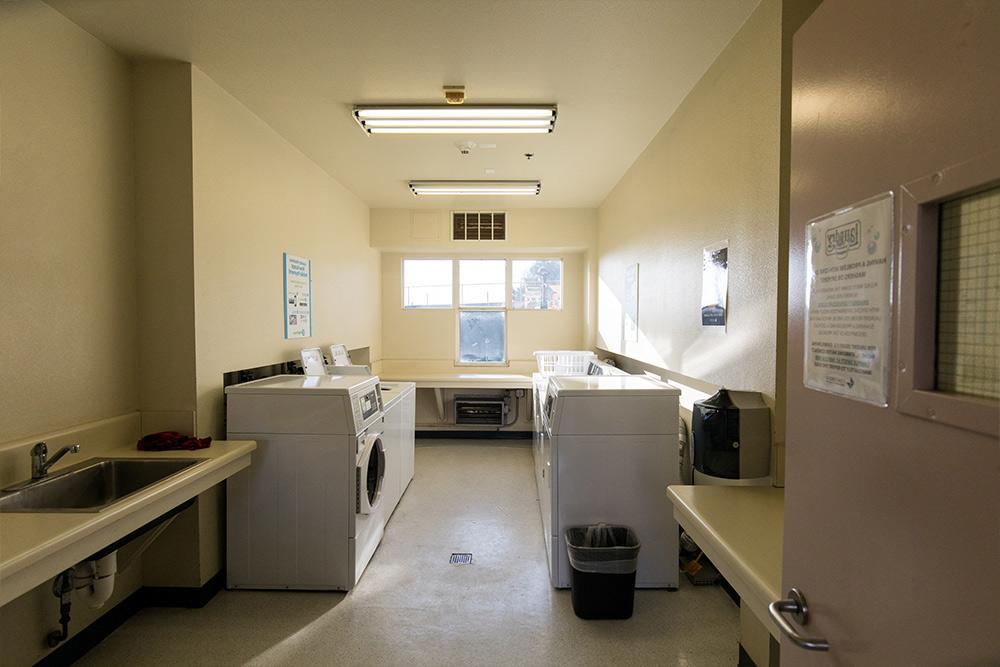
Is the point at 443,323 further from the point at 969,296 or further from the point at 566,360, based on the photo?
the point at 969,296

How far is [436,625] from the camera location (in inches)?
Answer: 89.0

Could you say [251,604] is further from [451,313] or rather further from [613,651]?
[451,313]

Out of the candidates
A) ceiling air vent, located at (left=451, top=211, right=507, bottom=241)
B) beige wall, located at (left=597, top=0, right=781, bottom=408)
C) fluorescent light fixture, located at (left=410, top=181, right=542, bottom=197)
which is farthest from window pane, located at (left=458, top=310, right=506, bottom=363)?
beige wall, located at (left=597, top=0, right=781, bottom=408)

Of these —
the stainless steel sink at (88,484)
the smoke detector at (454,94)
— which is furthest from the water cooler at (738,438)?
the stainless steel sink at (88,484)

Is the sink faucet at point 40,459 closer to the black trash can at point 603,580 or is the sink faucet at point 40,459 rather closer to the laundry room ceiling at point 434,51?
the laundry room ceiling at point 434,51

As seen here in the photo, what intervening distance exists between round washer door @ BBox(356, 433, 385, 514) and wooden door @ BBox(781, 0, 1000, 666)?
7.14 ft

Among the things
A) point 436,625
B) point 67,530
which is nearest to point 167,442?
point 67,530

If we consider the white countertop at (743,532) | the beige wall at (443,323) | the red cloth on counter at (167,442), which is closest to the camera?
the white countertop at (743,532)

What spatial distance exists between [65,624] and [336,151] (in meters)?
3.15

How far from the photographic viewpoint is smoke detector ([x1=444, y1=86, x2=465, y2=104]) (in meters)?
2.57

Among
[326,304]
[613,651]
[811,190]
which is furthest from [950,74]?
[326,304]

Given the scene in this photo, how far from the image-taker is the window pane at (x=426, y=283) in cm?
588

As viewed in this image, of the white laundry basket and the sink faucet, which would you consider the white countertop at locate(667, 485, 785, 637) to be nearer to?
the sink faucet

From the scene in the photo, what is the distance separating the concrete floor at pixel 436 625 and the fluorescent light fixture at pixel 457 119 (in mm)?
2754
